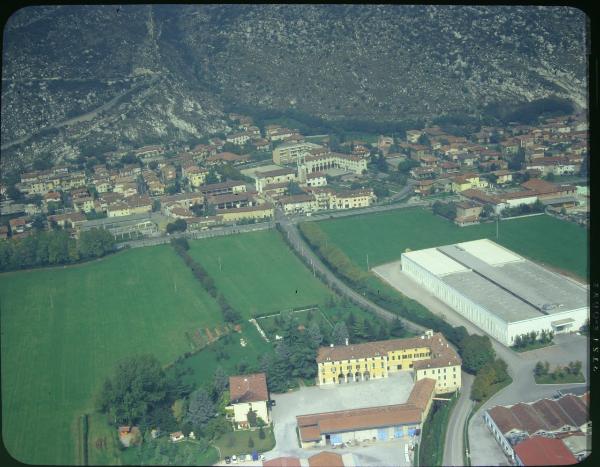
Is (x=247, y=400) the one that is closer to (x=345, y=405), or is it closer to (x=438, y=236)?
(x=345, y=405)

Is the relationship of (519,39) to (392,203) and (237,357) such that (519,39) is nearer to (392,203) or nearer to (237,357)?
(392,203)

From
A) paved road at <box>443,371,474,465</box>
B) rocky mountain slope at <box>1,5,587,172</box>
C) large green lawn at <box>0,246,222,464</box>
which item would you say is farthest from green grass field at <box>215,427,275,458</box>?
rocky mountain slope at <box>1,5,587,172</box>

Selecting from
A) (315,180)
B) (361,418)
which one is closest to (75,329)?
(361,418)

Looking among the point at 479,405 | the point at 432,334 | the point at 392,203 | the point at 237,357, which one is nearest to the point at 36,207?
the point at 392,203

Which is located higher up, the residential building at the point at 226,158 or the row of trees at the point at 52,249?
the row of trees at the point at 52,249

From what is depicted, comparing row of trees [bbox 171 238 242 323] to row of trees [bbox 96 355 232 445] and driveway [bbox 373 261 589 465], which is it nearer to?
row of trees [bbox 96 355 232 445]

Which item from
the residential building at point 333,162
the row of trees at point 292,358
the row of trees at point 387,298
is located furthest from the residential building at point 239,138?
the row of trees at point 292,358

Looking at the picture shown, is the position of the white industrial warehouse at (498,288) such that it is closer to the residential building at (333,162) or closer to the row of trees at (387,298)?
the row of trees at (387,298)
